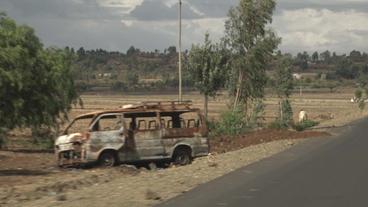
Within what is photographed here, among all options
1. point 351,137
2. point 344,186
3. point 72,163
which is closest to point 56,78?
point 72,163

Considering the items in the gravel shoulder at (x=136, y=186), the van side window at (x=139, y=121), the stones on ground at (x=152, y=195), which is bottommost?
the gravel shoulder at (x=136, y=186)

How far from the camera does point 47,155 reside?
29188 mm

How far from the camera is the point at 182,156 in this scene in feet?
74.8

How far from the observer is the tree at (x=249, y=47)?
129ft

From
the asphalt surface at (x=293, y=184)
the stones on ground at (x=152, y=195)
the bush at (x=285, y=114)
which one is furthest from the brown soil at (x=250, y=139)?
the stones on ground at (x=152, y=195)

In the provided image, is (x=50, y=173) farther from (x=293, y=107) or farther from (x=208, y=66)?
(x=293, y=107)

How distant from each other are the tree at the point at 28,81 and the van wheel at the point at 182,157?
745 centimetres

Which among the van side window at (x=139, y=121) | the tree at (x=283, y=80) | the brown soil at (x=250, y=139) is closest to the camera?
the van side window at (x=139, y=121)

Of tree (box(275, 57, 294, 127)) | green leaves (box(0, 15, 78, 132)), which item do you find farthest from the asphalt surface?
tree (box(275, 57, 294, 127))

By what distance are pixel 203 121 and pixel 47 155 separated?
8880mm

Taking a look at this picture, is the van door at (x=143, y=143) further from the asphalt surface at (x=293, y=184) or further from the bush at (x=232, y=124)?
the bush at (x=232, y=124)

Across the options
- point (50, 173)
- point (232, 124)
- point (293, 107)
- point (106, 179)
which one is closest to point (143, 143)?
point (50, 173)

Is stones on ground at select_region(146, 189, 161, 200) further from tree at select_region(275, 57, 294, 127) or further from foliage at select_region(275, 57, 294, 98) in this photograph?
foliage at select_region(275, 57, 294, 98)

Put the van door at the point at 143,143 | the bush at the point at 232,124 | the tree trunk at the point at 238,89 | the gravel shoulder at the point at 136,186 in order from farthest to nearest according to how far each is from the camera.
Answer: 1. the tree trunk at the point at 238,89
2. the bush at the point at 232,124
3. the van door at the point at 143,143
4. the gravel shoulder at the point at 136,186
